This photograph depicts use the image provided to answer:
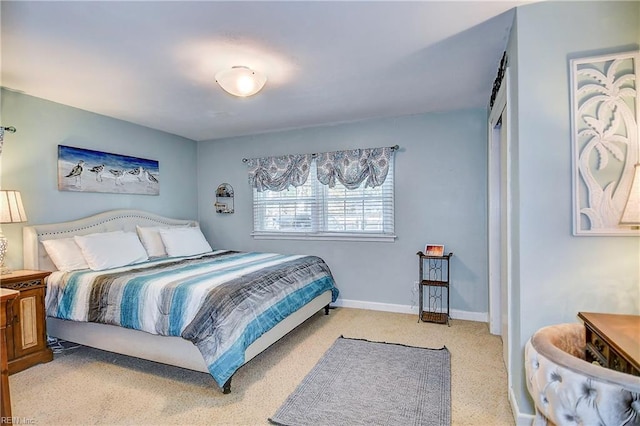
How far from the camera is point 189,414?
213cm

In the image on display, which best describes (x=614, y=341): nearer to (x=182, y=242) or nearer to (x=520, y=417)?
(x=520, y=417)

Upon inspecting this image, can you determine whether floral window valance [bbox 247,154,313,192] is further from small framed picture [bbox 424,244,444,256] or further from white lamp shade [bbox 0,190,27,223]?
white lamp shade [bbox 0,190,27,223]

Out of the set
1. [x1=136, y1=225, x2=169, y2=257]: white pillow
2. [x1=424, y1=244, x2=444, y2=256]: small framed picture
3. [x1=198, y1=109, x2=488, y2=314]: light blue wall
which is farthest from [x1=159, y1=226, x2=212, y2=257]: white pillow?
[x1=424, y1=244, x2=444, y2=256]: small framed picture

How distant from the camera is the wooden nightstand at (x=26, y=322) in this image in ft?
8.82

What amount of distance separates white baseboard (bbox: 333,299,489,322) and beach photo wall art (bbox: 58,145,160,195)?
2951 millimetres

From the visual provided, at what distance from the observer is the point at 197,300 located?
2449mm

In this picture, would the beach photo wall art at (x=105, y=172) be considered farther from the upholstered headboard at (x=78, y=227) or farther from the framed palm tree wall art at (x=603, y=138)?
the framed palm tree wall art at (x=603, y=138)

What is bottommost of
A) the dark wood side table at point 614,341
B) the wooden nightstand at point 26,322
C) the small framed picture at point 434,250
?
the wooden nightstand at point 26,322

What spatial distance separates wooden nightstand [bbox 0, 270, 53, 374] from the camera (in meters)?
2.69

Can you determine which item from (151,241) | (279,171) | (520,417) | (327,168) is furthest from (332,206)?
(520,417)

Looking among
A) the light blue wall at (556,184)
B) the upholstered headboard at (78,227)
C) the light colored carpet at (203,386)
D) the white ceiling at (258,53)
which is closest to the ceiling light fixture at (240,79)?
the white ceiling at (258,53)

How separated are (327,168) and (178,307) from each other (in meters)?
2.56

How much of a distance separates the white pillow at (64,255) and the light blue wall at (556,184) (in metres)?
3.67

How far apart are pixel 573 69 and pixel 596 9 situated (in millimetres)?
317
